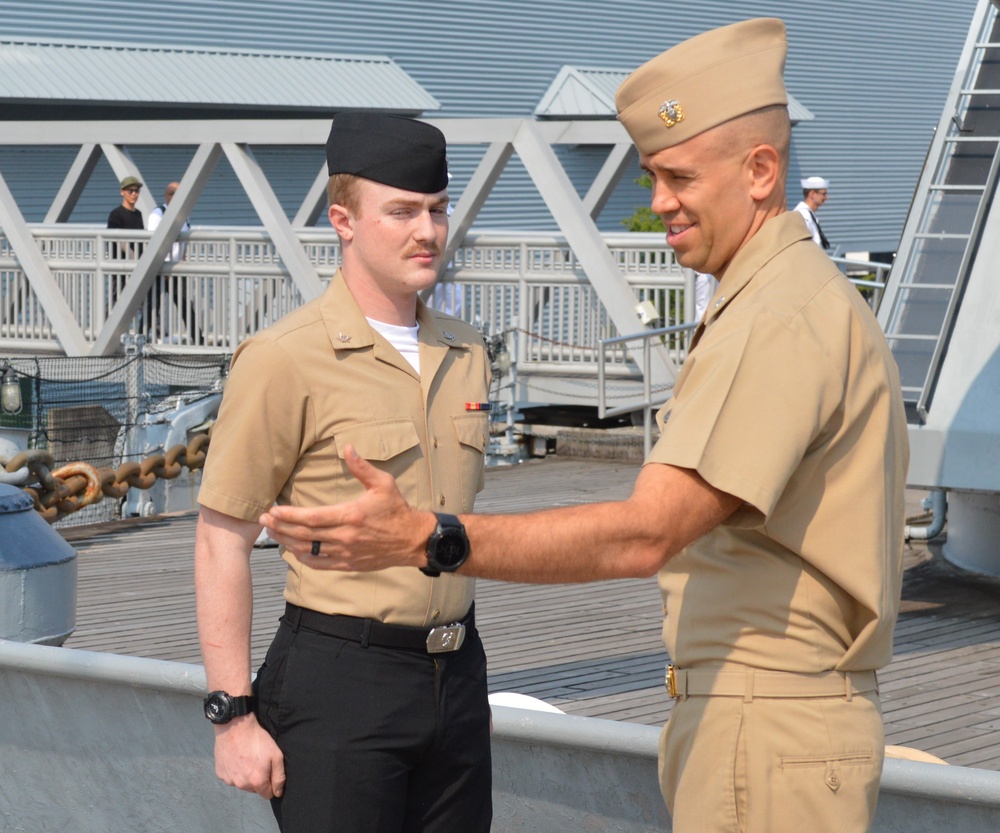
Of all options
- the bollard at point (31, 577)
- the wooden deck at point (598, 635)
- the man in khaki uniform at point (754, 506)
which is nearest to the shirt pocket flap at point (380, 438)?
the man in khaki uniform at point (754, 506)

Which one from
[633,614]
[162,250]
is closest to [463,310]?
[162,250]

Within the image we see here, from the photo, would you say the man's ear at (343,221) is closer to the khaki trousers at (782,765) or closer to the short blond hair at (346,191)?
the short blond hair at (346,191)

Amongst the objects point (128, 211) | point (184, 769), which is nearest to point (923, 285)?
point (184, 769)

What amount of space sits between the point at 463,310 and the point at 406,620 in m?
12.7

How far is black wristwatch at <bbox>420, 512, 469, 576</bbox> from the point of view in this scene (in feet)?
6.43

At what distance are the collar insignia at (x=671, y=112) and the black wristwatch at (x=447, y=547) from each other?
671mm

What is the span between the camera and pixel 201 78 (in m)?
24.5

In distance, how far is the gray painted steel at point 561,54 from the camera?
24.7 meters

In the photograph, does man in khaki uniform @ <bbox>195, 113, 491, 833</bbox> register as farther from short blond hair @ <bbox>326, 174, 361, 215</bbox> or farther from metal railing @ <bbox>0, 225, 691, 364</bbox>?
metal railing @ <bbox>0, 225, 691, 364</bbox>

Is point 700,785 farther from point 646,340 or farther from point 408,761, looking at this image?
point 646,340

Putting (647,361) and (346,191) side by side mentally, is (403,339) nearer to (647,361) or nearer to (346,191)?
(346,191)

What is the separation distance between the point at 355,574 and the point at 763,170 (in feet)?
3.47

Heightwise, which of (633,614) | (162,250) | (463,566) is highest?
(162,250)

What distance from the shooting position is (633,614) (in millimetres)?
8086
